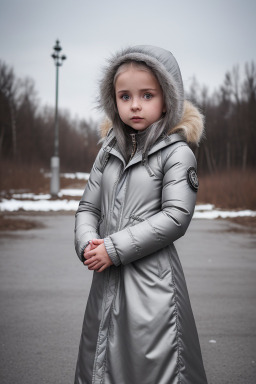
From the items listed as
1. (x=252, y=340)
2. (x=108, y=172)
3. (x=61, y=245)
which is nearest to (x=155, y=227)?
(x=108, y=172)

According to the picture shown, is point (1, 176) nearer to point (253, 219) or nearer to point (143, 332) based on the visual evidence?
point (253, 219)

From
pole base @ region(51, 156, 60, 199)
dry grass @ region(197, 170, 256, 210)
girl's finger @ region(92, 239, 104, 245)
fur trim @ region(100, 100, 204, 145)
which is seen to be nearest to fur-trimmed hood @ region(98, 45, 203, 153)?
fur trim @ region(100, 100, 204, 145)

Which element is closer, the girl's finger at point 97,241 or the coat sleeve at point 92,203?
the girl's finger at point 97,241

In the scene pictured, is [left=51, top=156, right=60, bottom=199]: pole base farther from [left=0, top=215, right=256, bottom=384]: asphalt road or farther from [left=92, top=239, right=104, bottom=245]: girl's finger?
[left=92, top=239, right=104, bottom=245]: girl's finger

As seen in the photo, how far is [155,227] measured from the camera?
6.26 feet

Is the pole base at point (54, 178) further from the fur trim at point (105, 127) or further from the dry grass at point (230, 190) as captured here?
the fur trim at point (105, 127)

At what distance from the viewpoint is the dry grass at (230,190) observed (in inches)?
626

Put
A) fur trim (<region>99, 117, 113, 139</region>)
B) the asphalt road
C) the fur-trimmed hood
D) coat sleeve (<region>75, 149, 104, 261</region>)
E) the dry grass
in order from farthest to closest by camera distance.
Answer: the dry grass, the asphalt road, fur trim (<region>99, 117, 113, 139</region>), coat sleeve (<region>75, 149, 104, 261</region>), the fur-trimmed hood

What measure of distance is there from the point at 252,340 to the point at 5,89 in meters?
36.3

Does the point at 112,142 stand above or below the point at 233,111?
above

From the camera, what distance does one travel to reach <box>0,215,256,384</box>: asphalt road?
10.3 feet

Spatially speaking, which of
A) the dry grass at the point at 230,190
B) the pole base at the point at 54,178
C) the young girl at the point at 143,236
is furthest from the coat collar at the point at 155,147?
the pole base at the point at 54,178

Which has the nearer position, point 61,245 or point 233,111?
point 61,245

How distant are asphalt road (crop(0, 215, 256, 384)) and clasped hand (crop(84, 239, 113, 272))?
1394 millimetres
